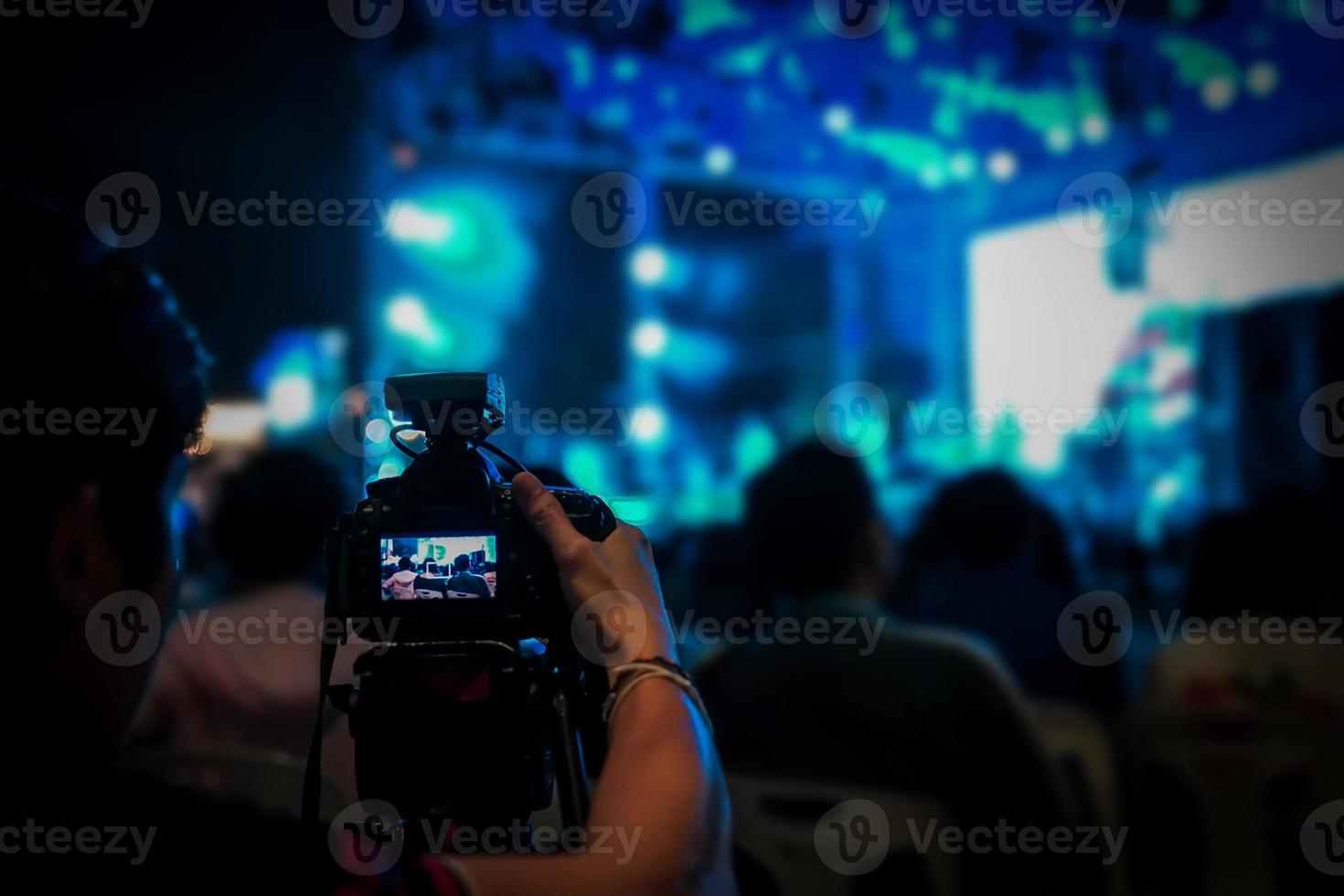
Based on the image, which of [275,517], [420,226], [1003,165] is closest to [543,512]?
[275,517]

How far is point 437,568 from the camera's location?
79cm

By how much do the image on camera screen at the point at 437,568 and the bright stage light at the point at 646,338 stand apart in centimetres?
528

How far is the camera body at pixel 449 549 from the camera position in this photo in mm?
786

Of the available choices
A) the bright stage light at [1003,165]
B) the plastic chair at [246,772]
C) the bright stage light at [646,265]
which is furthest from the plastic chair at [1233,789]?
the bright stage light at [1003,165]

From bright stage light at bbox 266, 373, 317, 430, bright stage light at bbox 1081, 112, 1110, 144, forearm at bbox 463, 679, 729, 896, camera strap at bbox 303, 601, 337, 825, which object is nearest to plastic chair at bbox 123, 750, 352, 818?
camera strap at bbox 303, 601, 337, 825

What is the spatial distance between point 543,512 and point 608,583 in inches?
3.1

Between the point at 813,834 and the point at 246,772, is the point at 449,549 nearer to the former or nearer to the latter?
the point at 246,772

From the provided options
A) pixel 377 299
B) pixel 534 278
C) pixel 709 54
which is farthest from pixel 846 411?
pixel 377 299

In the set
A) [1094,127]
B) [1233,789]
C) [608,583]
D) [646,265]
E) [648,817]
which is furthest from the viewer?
[646,265]

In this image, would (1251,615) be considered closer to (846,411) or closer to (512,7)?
(512,7)

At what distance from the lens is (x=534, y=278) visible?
5785 mm

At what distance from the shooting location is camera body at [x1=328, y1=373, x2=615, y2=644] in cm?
79

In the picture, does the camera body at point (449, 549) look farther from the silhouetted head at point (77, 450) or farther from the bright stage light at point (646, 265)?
the bright stage light at point (646, 265)

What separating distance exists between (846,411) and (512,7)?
3.41m
